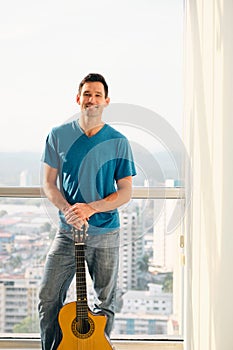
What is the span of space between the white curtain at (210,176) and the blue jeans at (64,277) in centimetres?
40

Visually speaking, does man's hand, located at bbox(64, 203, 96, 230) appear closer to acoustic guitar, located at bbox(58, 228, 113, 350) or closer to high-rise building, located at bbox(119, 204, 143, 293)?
acoustic guitar, located at bbox(58, 228, 113, 350)

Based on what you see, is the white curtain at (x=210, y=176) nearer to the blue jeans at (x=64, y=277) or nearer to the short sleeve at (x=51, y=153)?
the blue jeans at (x=64, y=277)

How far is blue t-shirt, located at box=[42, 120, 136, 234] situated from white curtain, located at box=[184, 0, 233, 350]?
360mm

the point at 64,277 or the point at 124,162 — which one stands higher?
the point at 124,162

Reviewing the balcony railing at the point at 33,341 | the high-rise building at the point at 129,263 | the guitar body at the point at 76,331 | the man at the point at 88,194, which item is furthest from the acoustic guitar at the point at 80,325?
the balcony railing at the point at 33,341

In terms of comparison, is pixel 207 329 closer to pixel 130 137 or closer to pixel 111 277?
pixel 111 277

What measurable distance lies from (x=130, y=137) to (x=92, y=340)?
0.93 m

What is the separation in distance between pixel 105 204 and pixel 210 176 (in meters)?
0.55

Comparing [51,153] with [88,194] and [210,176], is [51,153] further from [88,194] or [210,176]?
[210,176]

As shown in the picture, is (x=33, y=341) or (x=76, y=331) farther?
(x=33, y=341)

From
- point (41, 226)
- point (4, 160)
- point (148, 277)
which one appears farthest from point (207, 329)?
point (4, 160)

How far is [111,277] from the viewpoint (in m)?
3.26

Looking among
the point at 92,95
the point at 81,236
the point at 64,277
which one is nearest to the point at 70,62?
the point at 92,95

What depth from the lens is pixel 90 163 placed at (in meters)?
3.04
